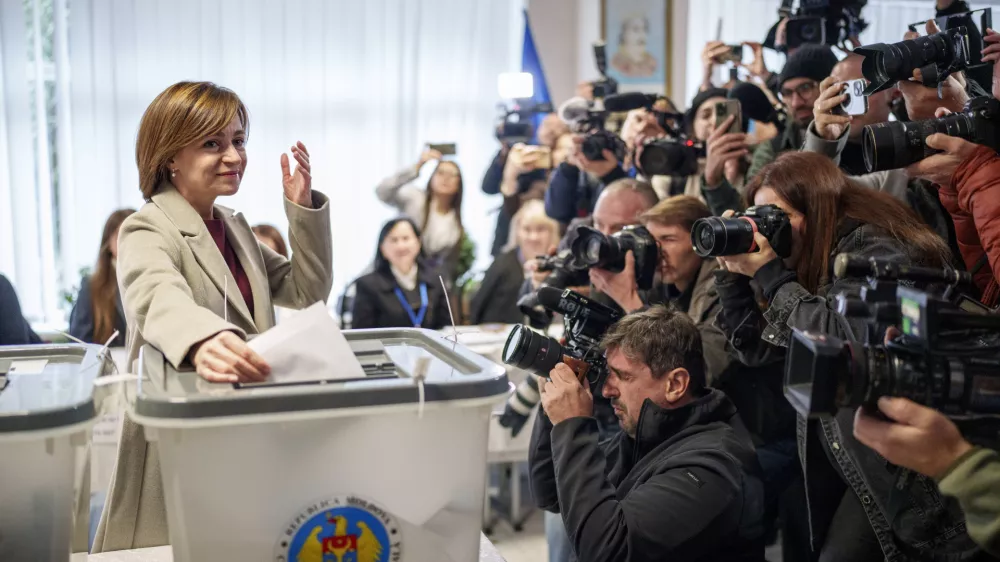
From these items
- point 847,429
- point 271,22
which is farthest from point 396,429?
point 271,22

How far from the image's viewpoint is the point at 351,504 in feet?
3.40

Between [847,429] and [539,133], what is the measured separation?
128 inches

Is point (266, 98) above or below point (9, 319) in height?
Answer: above

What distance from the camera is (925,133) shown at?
1669 millimetres

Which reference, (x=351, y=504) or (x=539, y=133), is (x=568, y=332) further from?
(x=539, y=133)

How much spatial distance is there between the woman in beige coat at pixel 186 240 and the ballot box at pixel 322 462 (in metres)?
0.24

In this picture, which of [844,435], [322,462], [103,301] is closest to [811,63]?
[844,435]

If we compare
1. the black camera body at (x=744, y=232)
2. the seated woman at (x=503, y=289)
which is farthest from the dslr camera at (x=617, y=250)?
the seated woman at (x=503, y=289)

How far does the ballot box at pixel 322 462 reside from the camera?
98cm

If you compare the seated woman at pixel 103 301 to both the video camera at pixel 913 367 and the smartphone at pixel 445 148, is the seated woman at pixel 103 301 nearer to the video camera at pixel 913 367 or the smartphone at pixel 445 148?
the smartphone at pixel 445 148

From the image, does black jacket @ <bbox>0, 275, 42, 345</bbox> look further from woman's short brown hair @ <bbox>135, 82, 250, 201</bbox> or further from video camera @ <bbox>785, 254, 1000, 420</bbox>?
video camera @ <bbox>785, 254, 1000, 420</bbox>

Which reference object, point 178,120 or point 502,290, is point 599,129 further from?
point 178,120

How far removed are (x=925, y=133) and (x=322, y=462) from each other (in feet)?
4.06

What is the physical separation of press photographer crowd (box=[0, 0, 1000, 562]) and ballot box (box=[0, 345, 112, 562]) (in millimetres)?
134
